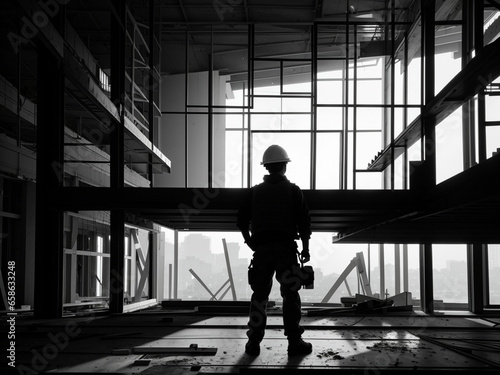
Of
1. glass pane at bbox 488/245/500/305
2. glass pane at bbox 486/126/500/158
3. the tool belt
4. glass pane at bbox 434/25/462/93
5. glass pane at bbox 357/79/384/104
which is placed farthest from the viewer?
glass pane at bbox 357/79/384/104

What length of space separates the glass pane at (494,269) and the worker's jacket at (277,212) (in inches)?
320

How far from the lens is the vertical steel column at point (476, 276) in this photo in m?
11.7

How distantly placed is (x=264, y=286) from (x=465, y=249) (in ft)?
27.8

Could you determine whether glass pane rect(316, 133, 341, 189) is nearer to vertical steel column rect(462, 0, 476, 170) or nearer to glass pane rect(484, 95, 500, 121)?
vertical steel column rect(462, 0, 476, 170)

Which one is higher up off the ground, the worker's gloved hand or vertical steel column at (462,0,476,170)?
vertical steel column at (462,0,476,170)

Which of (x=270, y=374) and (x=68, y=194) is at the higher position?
(x=68, y=194)

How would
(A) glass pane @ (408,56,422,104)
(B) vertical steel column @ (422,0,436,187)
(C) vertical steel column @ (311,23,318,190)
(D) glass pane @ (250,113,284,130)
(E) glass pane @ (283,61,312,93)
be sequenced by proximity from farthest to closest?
(E) glass pane @ (283,61,312,93) → (A) glass pane @ (408,56,422,104) → (D) glass pane @ (250,113,284,130) → (C) vertical steel column @ (311,23,318,190) → (B) vertical steel column @ (422,0,436,187)

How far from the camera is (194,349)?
528cm

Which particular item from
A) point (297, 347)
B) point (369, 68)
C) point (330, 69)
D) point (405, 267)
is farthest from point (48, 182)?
point (330, 69)

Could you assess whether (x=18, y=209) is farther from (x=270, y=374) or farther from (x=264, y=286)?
(x=270, y=374)

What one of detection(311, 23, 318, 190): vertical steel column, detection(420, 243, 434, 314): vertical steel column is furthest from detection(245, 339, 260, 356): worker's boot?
detection(311, 23, 318, 190): vertical steel column

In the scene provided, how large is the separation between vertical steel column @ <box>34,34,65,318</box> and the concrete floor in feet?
1.19

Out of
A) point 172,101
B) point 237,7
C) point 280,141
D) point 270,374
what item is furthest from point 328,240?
point 270,374

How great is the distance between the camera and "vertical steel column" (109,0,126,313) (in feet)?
29.7
